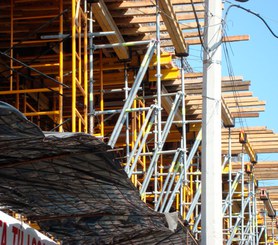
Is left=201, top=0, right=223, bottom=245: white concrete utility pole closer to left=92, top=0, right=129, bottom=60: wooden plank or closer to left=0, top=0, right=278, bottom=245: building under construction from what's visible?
left=0, top=0, right=278, bottom=245: building under construction

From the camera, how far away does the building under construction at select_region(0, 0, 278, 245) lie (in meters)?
12.7

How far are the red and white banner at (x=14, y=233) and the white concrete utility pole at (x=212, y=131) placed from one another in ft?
6.72

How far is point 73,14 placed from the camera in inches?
646

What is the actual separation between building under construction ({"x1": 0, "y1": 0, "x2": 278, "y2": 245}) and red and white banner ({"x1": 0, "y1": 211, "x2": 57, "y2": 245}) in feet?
1.97

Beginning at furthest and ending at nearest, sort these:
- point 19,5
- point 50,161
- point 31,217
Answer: point 19,5
point 31,217
point 50,161

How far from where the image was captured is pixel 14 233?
12.4 metres

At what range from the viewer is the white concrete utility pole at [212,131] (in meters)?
13.1

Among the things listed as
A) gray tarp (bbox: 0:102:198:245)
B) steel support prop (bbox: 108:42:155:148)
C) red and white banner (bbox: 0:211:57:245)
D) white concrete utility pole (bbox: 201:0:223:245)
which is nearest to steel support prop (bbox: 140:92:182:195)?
steel support prop (bbox: 108:42:155:148)

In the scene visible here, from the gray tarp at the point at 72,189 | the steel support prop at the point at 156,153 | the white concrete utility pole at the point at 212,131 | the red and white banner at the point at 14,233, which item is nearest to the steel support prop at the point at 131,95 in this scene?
the steel support prop at the point at 156,153

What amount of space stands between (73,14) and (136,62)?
5.76 m

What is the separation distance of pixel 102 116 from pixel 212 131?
7.23 m

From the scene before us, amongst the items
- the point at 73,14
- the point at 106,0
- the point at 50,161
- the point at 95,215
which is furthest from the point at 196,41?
the point at 50,161

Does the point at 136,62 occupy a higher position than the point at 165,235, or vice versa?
the point at 136,62

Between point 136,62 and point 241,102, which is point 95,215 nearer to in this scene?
point 136,62
